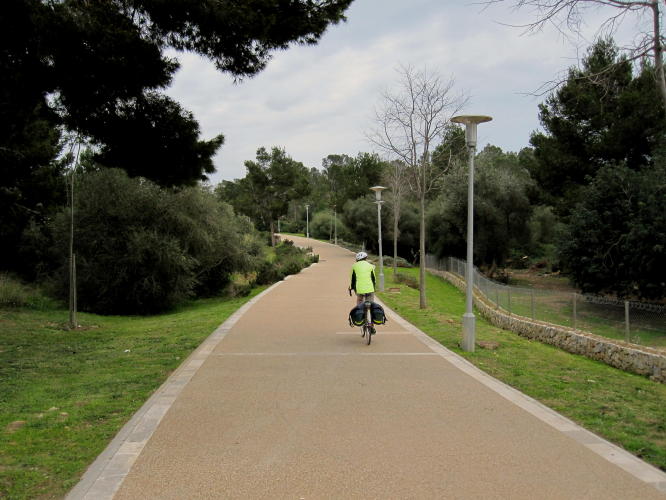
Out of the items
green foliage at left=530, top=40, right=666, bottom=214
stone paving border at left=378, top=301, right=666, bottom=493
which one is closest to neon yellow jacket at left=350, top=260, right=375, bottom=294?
stone paving border at left=378, top=301, right=666, bottom=493

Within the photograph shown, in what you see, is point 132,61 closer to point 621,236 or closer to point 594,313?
point 594,313

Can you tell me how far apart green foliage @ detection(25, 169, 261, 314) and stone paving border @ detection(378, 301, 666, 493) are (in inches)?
684

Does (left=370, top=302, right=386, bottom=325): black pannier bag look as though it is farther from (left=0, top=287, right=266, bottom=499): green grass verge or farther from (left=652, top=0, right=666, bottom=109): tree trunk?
(left=652, top=0, right=666, bottom=109): tree trunk

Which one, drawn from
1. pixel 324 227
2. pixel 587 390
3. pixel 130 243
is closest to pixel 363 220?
pixel 324 227

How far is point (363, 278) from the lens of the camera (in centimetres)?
1171

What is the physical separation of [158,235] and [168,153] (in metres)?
12.8

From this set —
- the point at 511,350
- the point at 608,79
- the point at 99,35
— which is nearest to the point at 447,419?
the point at 608,79

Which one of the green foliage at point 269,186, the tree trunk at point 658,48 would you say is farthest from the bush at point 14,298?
the green foliage at point 269,186

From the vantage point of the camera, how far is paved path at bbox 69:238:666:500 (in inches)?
171

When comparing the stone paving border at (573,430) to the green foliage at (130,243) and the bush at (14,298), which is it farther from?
the bush at (14,298)

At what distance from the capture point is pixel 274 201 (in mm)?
78125

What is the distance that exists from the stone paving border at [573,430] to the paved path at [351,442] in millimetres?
18

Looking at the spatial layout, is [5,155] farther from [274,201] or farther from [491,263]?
[274,201]

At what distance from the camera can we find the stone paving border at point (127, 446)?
14.0 feet
